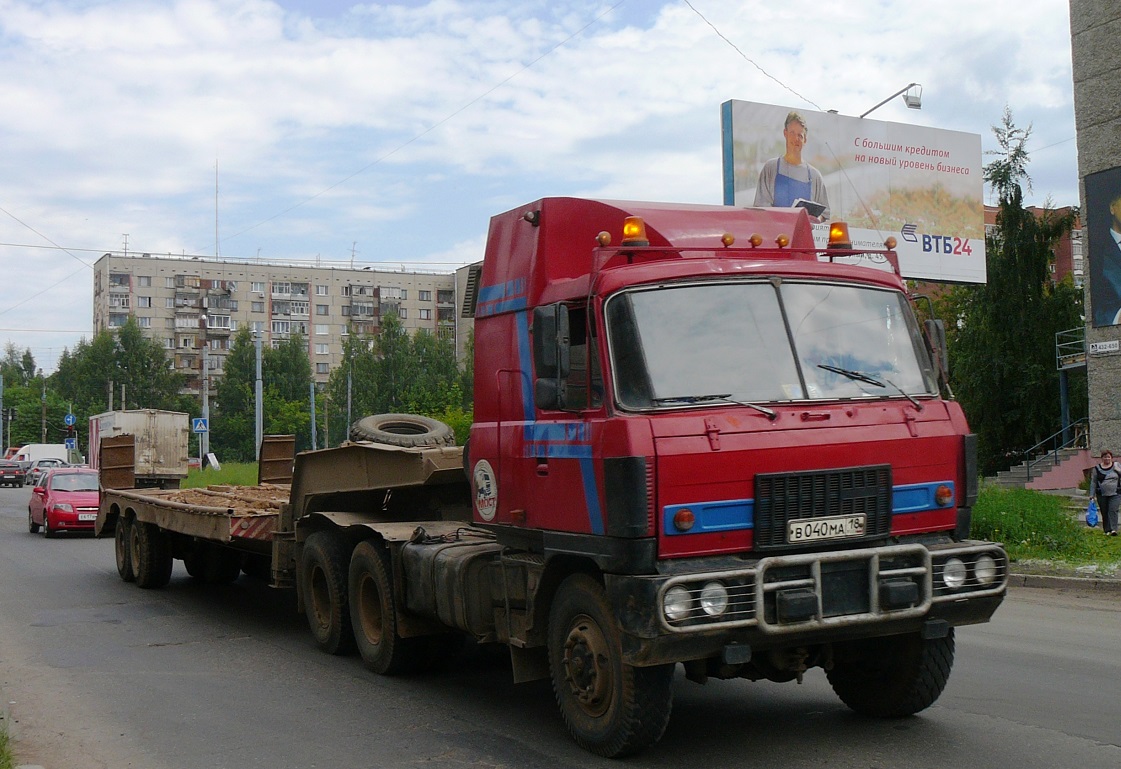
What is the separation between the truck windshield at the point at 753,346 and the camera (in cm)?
562

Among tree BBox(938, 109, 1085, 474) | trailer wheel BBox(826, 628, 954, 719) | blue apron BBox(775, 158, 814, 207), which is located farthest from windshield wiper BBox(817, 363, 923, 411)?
tree BBox(938, 109, 1085, 474)

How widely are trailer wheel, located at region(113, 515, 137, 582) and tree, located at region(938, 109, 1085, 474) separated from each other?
34.5 meters

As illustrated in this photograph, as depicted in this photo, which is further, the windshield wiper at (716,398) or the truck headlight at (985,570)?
the truck headlight at (985,570)

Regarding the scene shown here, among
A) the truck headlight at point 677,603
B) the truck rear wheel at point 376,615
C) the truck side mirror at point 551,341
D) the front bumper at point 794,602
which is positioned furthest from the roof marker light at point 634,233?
the truck rear wheel at point 376,615

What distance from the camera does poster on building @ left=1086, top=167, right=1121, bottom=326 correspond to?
27.3 metres

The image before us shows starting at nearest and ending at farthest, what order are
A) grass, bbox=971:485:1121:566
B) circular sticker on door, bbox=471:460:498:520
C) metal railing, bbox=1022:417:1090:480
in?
circular sticker on door, bbox=471:460:498:520
grass, bbox=971:485:1121:566
metal railing, bbox=1022:417:1090:480

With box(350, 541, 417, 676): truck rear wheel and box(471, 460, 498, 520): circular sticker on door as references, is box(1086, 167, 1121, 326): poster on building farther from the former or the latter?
box(471, 460, 498, 520): circular sticker on door

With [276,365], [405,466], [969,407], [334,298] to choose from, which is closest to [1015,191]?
[969,407]

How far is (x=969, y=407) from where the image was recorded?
43281 mm

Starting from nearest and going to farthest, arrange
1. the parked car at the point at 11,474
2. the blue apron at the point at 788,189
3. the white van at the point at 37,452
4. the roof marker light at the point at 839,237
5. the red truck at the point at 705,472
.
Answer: the red truck at the point at 705,472
the roof marker light at the point at 839,237
the blue apron at the point at 788,189
the parked car at the point at 11,474
the white van at the point at 37,452

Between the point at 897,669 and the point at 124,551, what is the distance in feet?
36.2

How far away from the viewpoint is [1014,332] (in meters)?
42.9

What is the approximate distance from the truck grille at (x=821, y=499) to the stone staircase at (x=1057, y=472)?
29.5m

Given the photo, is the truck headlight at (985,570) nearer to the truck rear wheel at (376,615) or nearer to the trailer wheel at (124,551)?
the truck rear wheel at (376,615)
